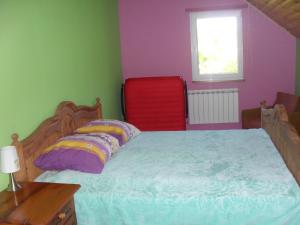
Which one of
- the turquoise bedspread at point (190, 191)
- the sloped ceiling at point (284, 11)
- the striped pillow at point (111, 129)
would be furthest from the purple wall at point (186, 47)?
the turquoise bedspread at point (190, 191)

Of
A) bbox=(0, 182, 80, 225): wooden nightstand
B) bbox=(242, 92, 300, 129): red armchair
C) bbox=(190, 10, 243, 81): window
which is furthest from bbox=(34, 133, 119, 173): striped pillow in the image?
bbox=(190, 10, 243, 81): window

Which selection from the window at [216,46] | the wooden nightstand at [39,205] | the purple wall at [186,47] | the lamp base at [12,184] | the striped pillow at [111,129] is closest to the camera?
the wooden nightstand at [39,205]

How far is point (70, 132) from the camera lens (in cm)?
311

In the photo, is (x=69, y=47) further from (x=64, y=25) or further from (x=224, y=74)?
(x=224, y=74)

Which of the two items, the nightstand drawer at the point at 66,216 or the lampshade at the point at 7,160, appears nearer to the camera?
the nightstand drawer at the point at 66,216

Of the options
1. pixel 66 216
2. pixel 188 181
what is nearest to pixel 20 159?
pixel 66 216

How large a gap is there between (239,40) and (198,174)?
125 inches

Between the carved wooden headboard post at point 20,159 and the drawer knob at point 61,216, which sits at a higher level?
the carved wooden headboard post at point 20,159

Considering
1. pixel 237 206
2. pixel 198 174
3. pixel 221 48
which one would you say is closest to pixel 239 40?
pixel 221 48

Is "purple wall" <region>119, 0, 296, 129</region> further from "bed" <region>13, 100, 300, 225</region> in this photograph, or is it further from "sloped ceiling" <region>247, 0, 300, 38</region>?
"bed" <region>13, 100, 300, 225</region>

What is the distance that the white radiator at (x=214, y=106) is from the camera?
16.8ft

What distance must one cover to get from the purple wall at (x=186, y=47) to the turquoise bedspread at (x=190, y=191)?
8.32 feet

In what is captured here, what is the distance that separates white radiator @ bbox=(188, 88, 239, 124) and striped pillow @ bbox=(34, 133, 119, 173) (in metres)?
2.79

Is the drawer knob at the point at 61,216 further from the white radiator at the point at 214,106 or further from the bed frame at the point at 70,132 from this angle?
the white radiator at the point at 214,106
